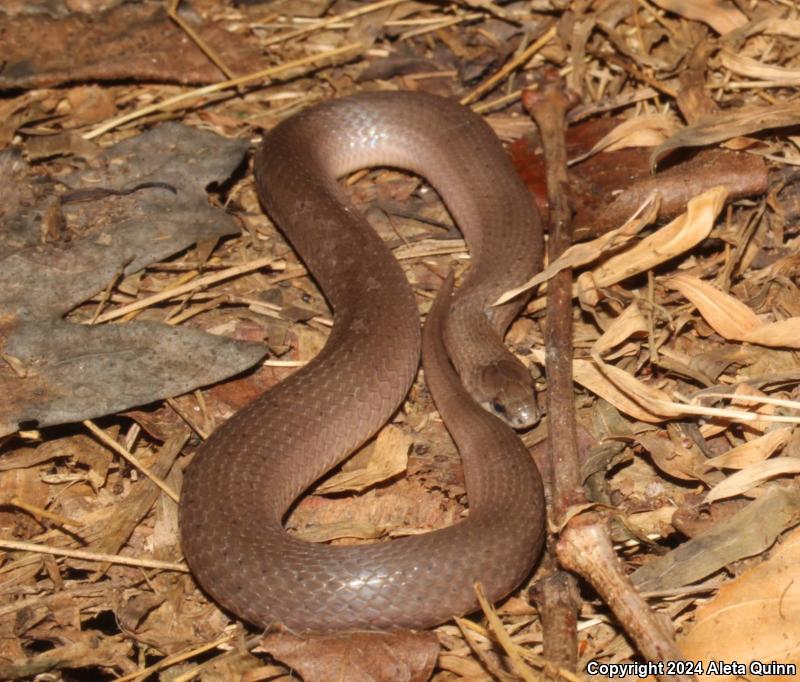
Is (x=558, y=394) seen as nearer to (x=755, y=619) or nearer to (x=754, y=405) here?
(x=754, y=405)

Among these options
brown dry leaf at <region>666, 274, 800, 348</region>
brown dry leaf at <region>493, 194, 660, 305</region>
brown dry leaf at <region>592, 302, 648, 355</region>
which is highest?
brown dry leaf at <region>493, 194, 660, 305</region>

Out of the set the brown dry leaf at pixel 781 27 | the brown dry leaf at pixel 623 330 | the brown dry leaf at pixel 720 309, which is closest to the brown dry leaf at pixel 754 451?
the brown dry leaf at pixel 720 309

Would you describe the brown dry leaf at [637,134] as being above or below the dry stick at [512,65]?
below

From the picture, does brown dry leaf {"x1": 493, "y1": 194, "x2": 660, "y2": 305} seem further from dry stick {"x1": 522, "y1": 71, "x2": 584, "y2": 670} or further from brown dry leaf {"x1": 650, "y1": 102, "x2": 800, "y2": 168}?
Answer: brown dry leaf {"x1": 650, "y1": 102, "x2": 800, "y2": 168}

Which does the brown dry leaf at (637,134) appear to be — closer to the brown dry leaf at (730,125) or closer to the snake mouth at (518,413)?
the brown dry leaf at (730,125)

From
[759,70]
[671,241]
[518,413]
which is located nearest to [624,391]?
[518,413]

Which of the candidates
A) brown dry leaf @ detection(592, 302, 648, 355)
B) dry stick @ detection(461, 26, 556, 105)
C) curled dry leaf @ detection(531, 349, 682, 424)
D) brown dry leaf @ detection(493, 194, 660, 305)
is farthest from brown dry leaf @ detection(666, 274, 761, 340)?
dry stick @ detection(461, 26, 556, 105)
